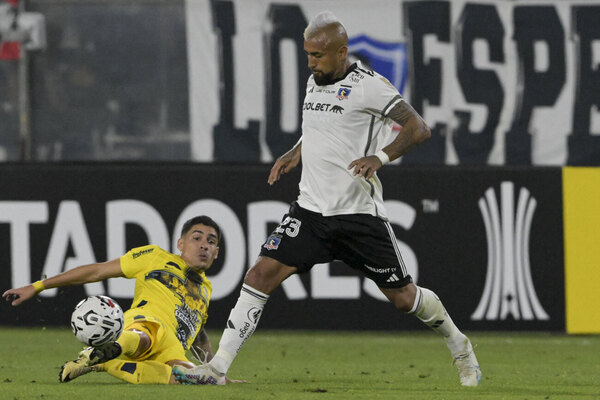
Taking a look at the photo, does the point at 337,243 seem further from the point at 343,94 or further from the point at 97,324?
the point at 97,324

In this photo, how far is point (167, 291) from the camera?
771cm

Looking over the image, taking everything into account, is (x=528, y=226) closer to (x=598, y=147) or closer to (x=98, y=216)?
(x=598, y=147)

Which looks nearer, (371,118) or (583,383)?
(371,118)

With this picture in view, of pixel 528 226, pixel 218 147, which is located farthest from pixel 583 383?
pixel 218 147

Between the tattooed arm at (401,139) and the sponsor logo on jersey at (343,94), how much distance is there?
26 centimetres

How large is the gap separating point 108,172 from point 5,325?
1689 millimetres

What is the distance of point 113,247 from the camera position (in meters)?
11.9

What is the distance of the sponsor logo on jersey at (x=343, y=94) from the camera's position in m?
7.20

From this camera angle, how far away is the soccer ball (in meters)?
6.74

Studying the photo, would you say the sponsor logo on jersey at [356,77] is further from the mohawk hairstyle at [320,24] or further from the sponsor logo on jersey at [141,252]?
the sponsor logo on jersey at [141,252]

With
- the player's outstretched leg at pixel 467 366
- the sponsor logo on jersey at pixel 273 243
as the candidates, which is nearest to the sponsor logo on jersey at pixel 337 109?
the sponsor logo on jersey at pixel 273 243

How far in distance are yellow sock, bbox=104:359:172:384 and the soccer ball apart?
17.5 inches

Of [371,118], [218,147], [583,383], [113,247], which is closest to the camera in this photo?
[371,118]

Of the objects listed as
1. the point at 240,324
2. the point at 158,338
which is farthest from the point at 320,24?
the point at 158,338
